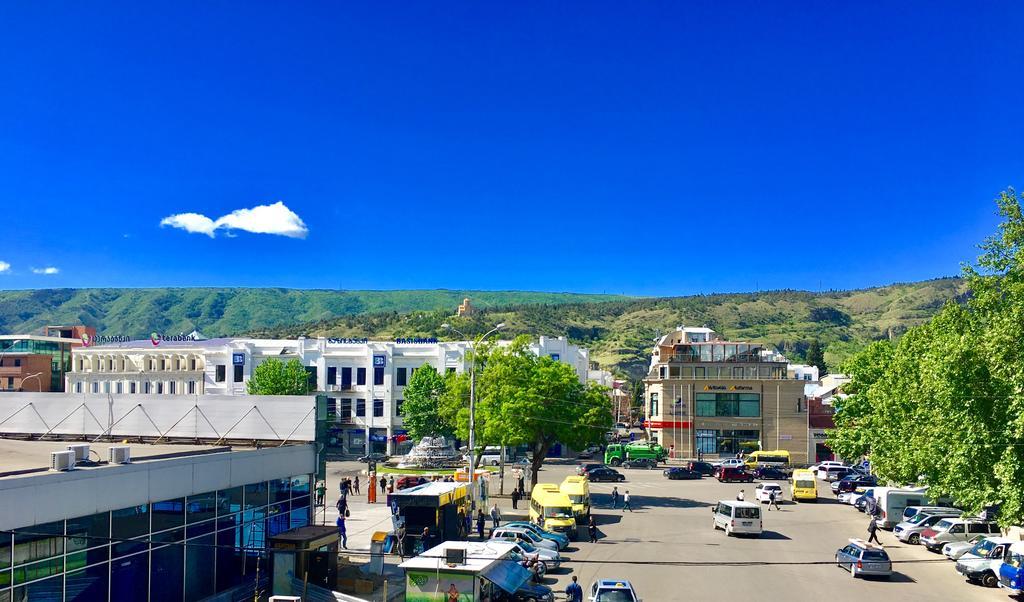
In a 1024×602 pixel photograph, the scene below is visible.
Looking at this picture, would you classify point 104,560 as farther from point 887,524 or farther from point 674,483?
point 674,483

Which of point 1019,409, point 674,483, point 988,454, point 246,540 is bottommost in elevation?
point 674,483

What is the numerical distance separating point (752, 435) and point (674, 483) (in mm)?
20990

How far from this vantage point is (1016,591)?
27.0 m

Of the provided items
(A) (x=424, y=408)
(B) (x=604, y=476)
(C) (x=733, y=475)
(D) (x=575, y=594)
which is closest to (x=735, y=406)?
(C) (x=733, y=475)

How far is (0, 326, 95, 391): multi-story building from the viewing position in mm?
98562

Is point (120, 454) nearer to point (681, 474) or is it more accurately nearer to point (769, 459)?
point (681, 474)

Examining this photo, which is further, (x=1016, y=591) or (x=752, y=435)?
(x=752, y=435)

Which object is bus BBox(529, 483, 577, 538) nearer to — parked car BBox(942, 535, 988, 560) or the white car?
parked car BBox(942, 535, 988, 560)

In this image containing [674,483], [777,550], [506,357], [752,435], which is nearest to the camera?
[777,550]

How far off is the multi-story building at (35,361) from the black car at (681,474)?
74347 mm

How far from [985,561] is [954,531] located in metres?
7.10

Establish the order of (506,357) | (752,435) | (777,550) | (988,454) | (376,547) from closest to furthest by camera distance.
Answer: (988,454), (376,547), (777,550), (506,357), (752,435)

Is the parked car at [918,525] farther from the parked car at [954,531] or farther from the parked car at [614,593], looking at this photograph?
the parked car at [614,593]

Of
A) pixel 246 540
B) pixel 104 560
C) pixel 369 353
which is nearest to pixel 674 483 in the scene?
pixel 369 353
